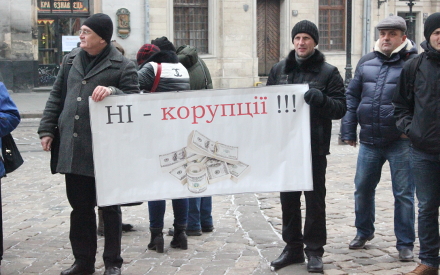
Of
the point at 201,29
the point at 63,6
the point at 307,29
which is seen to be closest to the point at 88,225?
the point at 307,29

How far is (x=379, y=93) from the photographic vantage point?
5.90 m

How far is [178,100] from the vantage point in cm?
539

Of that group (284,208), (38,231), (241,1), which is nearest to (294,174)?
(284,208)

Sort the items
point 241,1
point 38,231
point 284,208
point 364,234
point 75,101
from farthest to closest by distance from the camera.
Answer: point 241,1 → point 38,231 → point 364,234 → point 284,208 → point 75,101

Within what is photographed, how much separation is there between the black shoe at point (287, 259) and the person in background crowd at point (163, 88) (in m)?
0.99

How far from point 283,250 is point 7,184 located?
5.21 meters

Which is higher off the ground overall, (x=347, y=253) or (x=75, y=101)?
(x=75, y=101)

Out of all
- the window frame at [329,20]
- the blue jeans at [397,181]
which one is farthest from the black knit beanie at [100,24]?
the window frame at [329,20]

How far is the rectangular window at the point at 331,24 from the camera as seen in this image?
27828mm

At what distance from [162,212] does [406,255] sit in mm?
A: 2108

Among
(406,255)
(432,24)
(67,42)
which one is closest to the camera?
(432,24)

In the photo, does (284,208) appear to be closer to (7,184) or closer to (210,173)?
(210,173)

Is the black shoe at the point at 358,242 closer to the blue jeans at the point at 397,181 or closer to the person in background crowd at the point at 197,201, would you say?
the blue jeans at the point at 397,181

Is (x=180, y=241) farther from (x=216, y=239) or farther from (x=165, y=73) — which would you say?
(x=165, y=73)
